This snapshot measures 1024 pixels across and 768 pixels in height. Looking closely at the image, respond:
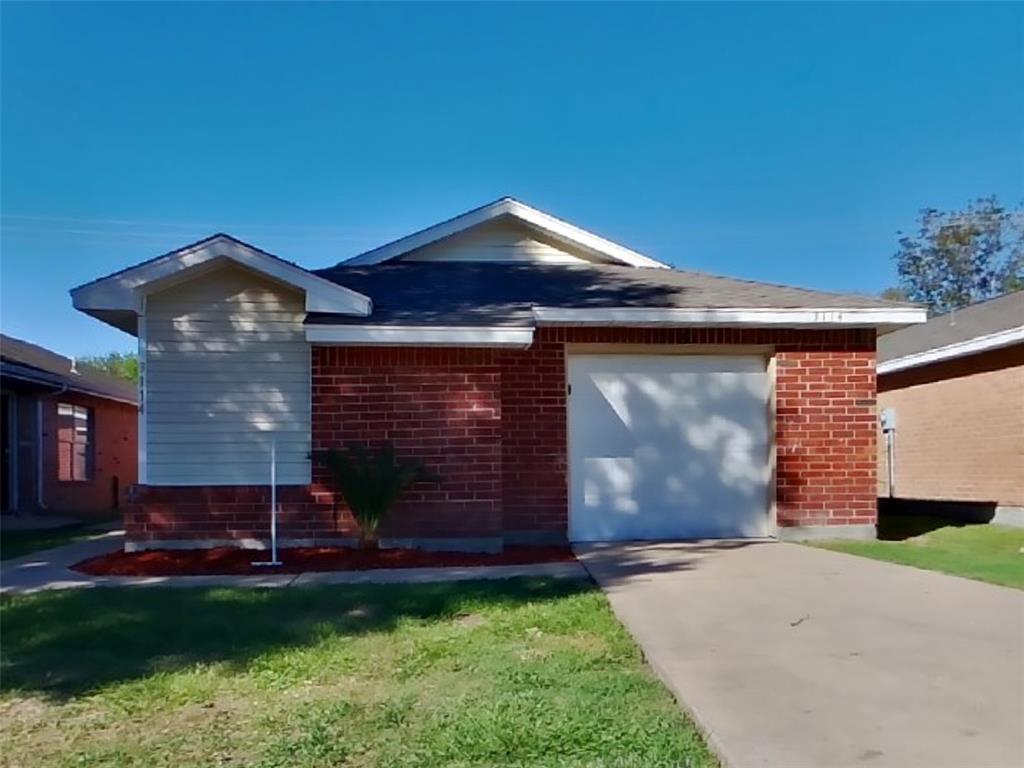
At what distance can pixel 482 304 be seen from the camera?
11664 mm

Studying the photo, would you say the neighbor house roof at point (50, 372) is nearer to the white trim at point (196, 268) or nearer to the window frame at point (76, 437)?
the window frame at point (76, 437)

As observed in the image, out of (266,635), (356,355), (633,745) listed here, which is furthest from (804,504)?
(633,745)

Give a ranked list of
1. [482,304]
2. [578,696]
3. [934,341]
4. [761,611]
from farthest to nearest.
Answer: [934,341] < [482,304] < [761,611] < [578,696]

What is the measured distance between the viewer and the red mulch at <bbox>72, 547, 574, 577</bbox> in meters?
9.53

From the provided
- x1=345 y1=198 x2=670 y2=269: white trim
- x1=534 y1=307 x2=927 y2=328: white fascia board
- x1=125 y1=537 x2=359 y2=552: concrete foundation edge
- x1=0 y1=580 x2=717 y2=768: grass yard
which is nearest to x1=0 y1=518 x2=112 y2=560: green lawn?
x1=125 y1=537 x2=359 y2=552: concrete foundation edge

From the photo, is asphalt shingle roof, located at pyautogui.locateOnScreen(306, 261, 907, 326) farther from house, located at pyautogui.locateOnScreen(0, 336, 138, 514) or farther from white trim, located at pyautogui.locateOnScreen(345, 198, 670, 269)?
house, located at pyautogui.locateOnScreen(0, 336, 138, 514)

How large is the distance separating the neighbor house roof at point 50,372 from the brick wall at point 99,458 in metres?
0.32

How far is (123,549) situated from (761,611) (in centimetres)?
750

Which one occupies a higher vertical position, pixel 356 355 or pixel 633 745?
pixel 356 355

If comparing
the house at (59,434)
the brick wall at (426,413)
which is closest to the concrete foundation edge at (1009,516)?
the brick wall at (426,413)

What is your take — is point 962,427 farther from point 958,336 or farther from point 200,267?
point 200,267

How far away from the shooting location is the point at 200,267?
34.6 feet

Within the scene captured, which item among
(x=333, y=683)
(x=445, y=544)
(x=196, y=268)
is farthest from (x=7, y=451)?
A: (x=333, y=683)

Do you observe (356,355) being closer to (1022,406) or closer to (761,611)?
(761,611)
